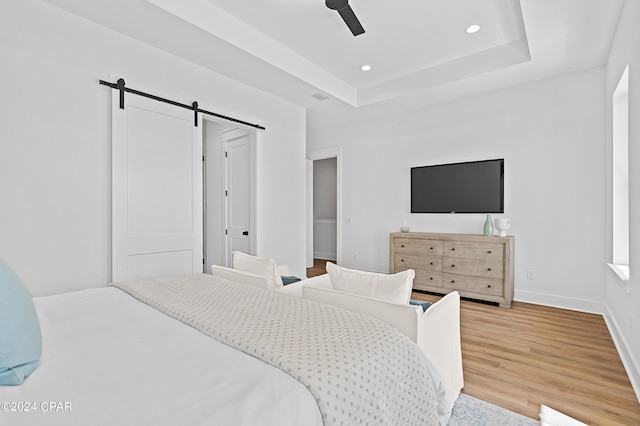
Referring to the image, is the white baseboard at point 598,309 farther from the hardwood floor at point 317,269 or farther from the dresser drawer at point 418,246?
the hardwood floor at point 317,269

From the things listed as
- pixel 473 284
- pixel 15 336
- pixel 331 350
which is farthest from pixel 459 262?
pixel 15 336

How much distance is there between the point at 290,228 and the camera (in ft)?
14.8

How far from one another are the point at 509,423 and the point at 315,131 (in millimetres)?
5419

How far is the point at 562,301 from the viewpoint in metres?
3.74

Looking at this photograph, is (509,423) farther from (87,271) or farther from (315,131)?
(315,131)

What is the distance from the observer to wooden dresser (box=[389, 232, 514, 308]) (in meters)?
3.81

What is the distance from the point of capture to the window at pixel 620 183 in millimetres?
3020

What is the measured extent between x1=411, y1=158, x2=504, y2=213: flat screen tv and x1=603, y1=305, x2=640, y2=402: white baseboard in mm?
1591

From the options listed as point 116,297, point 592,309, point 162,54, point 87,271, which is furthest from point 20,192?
point 592,309

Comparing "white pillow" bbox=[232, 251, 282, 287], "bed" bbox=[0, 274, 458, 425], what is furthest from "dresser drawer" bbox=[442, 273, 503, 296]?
"bed" bbox=[0, 274, 458, 425]

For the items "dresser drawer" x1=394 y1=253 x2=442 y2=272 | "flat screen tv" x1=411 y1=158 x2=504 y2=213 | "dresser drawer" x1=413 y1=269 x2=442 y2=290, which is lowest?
"dresser drawer" x1=413 y1=269 x2=442 y2=290

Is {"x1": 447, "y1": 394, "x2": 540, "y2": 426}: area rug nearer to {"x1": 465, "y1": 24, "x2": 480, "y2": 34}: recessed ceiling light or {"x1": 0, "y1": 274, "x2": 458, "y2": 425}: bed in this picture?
{"x1": 0, "y1": 274, "x2": 458, "y2": 425}: bed

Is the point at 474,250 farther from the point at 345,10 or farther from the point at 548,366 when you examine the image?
the point at 345,10

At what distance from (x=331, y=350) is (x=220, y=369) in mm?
366
